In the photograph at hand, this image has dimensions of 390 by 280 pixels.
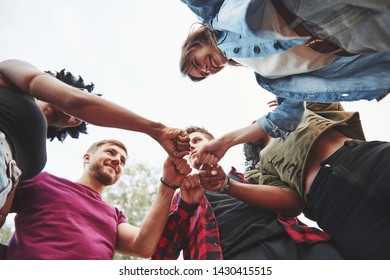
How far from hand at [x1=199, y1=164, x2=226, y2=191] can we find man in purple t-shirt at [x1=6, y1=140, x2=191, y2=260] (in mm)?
67

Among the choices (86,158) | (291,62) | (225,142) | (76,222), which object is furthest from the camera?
(86,158)

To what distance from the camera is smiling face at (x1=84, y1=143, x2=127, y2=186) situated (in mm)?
1580

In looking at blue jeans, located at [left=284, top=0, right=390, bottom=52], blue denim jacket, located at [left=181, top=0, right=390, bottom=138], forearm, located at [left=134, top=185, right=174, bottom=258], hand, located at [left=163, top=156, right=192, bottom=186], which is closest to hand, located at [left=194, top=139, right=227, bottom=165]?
hand, located at [left=163, top=156, right=192, bottom=186]

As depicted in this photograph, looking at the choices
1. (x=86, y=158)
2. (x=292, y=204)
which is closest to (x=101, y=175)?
(x=86, y=158)

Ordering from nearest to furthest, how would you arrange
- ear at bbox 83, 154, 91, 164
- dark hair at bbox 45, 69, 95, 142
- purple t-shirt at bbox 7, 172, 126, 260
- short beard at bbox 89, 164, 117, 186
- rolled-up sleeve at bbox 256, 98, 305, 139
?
purple t-shirt at bbox 7, 172, 126, 260 → rolled-up sleeve at bbox 256, 98, 305, 139 → dark hair at bbox 45, 69, 95, 142 → short beard at bbox 89, 164, 117, 186 → ear at bbox 83, 154, 91, 164

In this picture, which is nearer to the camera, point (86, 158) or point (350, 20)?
Result: point (350, 20)

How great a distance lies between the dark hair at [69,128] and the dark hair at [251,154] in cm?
75

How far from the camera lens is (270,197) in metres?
1.30

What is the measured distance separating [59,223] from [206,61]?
783mm

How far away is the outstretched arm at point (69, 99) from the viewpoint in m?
1.04

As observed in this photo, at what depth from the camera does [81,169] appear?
1687 mm

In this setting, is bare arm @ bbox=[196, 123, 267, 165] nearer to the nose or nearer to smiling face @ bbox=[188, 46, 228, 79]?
smiling face @ bbox=[188, 46, 228, 79]

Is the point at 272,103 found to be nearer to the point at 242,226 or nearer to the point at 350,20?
the point at 242,226

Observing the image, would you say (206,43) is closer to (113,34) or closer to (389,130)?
(113,34)
